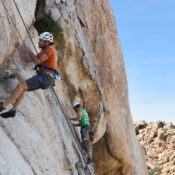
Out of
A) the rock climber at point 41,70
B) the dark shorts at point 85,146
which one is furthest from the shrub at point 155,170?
the rock climber at point 41,70

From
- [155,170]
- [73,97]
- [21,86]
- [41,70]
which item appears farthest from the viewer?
[155,170]

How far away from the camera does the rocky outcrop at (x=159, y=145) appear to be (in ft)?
113

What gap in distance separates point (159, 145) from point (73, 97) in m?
32.0

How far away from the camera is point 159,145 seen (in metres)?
40.8

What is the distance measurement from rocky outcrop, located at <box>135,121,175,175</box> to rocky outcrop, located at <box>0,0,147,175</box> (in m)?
16.2

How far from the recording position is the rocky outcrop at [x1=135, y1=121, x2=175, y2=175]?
→ 34.3m

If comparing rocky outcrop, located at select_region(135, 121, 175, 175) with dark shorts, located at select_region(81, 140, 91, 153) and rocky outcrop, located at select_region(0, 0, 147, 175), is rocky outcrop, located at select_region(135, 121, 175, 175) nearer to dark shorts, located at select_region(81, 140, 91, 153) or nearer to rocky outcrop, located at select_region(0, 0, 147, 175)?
rocky outcrop, located at select_region(0, 0, 147, 175)

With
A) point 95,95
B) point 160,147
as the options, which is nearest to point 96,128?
point 95,95

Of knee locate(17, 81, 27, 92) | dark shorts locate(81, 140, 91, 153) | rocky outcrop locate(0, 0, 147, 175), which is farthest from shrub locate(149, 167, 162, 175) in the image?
knee locate(17, 81, 27, 92)

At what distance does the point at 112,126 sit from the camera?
1517 centimetres

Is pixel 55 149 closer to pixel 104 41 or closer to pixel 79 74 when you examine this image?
pixel 79 74

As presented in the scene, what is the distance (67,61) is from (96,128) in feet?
12.8

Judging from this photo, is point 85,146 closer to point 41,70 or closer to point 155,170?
point 41,70

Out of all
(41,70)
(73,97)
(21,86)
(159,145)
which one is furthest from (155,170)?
(21,86)
